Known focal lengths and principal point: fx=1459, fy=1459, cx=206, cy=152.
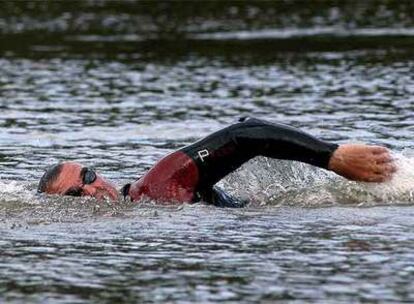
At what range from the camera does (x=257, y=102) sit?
77.9ft

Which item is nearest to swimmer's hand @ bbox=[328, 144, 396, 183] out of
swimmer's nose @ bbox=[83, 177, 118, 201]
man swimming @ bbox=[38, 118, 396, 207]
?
man swimming @ bbox=[38, 118, 396, 207]

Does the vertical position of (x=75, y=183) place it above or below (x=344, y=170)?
below

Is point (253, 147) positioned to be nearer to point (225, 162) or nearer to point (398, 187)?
point (225, 162)

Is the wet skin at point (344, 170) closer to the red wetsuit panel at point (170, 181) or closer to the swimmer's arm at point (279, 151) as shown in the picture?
the swimmer's arm at point (279, 151)

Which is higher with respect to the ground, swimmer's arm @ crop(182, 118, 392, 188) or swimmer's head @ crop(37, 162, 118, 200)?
swimmer's arm @ crop(182, 118, 392, 188)

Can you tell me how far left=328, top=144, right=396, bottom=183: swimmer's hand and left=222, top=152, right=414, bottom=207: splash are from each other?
0.34m

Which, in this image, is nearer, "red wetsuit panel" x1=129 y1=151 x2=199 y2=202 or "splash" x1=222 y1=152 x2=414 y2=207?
"red wetsuit panel" x1=129 y1=151 x2=199 y2=202

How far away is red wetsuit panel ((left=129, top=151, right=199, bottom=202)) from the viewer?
507 inches

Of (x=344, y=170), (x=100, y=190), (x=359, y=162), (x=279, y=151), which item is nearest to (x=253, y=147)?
(x=279, y=151)

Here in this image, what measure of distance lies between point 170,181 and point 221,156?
533 mm

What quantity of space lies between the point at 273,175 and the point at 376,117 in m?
6.75

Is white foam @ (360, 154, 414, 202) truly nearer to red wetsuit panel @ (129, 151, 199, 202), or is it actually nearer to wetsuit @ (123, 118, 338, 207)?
wetsuit @ (123, 118, 338, 207)

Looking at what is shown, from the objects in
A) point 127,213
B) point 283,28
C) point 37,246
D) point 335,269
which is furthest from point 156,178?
point 283,28

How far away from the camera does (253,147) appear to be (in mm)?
12719
